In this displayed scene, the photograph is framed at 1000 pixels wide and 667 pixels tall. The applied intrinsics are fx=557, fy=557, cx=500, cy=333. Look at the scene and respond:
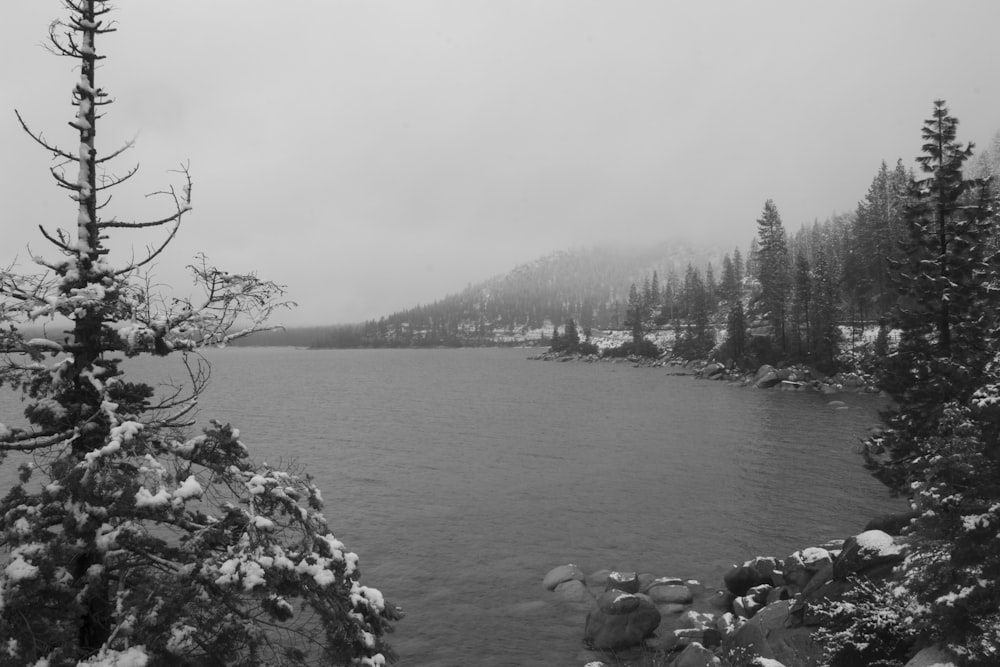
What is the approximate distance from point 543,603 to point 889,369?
17263 millimetres

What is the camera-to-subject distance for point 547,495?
2986cm

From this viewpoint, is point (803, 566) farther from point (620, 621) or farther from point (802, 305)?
point (802, 305)

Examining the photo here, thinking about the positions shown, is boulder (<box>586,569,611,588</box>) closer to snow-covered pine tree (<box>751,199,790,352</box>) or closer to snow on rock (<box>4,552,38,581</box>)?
snow on rock (<box>4,552,38,581</box>)

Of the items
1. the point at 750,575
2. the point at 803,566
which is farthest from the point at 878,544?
the point at 750,575

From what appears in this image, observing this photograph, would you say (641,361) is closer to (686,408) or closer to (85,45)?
(686,408)

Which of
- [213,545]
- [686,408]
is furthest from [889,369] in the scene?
[686,408]

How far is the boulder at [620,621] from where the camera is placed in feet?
51.3

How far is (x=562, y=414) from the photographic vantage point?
5822 cm

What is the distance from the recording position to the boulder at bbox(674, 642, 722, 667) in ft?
42.8

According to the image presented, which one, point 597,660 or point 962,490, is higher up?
point 962,490

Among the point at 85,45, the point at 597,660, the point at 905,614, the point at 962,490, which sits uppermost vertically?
the point at 85,45

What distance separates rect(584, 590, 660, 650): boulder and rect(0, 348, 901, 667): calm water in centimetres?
75

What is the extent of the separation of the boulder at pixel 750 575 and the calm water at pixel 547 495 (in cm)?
113

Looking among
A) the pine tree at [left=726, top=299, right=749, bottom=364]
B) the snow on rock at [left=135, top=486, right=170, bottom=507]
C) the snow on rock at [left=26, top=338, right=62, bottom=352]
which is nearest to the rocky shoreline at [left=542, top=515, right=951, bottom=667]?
the snow on rock at [left=135, top=486, right=170, bottom=507]
